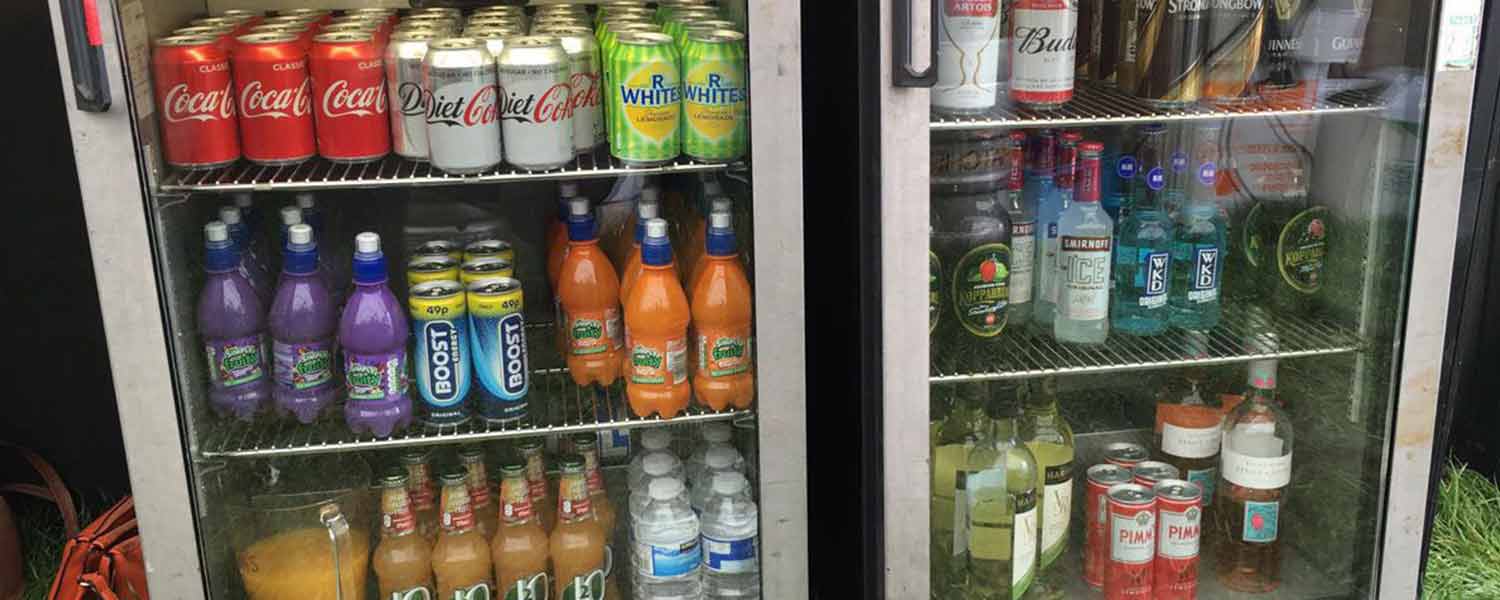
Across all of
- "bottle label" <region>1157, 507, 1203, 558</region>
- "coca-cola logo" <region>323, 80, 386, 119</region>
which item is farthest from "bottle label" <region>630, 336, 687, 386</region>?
"bottle label" <region>1157, 507, 1203, 558</region>

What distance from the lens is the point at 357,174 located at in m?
1.84

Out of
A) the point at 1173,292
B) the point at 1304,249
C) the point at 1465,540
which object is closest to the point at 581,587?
the point at 1173,292

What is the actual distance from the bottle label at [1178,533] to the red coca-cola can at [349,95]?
1403 mm

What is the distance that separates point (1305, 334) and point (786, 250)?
937mm

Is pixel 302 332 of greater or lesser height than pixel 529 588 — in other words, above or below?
above

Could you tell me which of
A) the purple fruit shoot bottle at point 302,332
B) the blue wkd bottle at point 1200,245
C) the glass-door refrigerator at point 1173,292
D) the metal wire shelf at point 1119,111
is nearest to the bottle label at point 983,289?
the glass-door refrigerator at point 1173,292

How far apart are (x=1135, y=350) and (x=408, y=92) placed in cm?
120

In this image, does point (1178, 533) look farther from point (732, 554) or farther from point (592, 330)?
point (592, 330)

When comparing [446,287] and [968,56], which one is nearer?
[968,56]

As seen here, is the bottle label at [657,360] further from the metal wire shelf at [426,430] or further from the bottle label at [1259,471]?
the bottle label at [1259,471]

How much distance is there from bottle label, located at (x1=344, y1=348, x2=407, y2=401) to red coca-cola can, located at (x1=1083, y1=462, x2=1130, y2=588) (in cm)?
117

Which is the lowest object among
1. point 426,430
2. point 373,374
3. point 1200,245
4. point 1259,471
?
point 1259,471

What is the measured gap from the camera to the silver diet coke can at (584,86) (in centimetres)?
188

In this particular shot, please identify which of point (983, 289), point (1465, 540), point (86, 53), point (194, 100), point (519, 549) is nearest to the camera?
point (86, 53)
